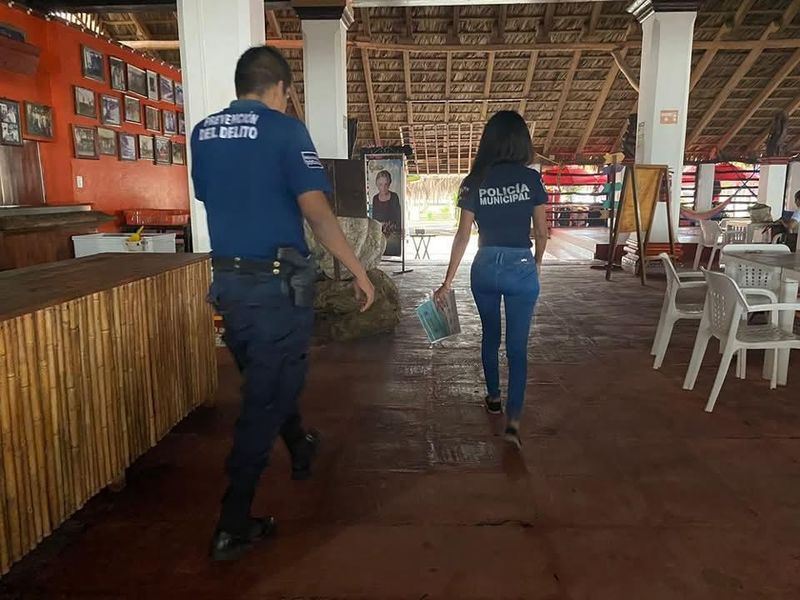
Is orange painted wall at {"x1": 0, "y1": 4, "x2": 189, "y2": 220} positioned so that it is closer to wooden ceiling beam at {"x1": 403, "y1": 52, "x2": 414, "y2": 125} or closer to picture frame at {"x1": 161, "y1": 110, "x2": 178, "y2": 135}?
picture frame at {"x1": 161, "y1": 110, "x2": 178, "y2": 135}

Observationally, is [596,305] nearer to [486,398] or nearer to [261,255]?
[486,398]

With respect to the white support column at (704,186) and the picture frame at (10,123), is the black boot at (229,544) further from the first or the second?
the white support column at (704,186)

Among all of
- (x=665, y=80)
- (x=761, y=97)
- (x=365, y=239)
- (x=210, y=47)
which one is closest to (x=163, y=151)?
(x=365, y=239)

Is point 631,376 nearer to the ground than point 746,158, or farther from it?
nearer to the ground

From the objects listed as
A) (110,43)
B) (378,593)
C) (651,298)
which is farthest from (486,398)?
(110,43)

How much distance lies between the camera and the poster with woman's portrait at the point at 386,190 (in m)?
8.59

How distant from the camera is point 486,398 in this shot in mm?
3264

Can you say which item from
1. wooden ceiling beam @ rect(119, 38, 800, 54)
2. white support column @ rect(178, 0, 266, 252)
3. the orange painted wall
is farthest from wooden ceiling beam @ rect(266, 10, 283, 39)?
white support column @ rect(178, 0, 266, 252)

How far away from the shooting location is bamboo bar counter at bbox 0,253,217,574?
1.75m

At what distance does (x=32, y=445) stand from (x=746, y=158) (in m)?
18.2

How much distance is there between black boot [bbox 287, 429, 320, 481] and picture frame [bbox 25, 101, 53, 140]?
224 inches

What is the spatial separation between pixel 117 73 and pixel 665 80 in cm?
700

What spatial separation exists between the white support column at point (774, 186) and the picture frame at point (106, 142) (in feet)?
44.9

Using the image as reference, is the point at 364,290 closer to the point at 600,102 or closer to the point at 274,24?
the point at 274,24
